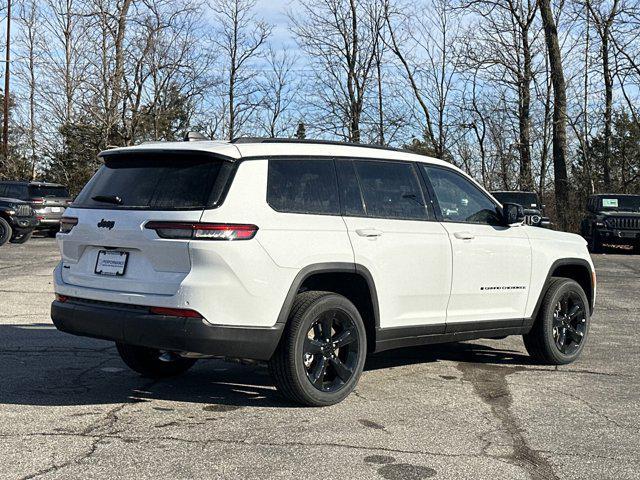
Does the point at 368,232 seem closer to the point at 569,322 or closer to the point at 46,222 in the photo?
the point at 569,322

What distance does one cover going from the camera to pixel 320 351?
559cm

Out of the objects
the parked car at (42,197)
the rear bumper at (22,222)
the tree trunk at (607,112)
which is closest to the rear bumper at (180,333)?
the rear bumper at (22,222)

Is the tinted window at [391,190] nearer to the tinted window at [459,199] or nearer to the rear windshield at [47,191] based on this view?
the tinted window at [459,199]

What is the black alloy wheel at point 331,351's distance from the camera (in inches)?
219

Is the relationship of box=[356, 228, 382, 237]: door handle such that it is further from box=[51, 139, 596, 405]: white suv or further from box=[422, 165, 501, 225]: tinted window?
box=[422, 165, 501, 225]: tinted window

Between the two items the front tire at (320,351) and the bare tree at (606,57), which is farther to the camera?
the bare tree at (606,57)

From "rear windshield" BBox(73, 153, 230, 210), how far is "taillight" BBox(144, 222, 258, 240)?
145 mm

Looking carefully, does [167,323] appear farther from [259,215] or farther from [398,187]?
[398,187]

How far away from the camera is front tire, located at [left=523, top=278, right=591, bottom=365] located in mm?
7328

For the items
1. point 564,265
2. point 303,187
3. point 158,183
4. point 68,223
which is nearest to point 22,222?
point 68,223

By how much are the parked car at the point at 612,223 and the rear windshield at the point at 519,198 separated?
69.3 inches

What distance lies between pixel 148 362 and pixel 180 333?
1.55 metres

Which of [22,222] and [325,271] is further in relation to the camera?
[22,222]

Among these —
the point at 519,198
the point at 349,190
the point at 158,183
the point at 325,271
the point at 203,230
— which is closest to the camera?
the point at 203,230
